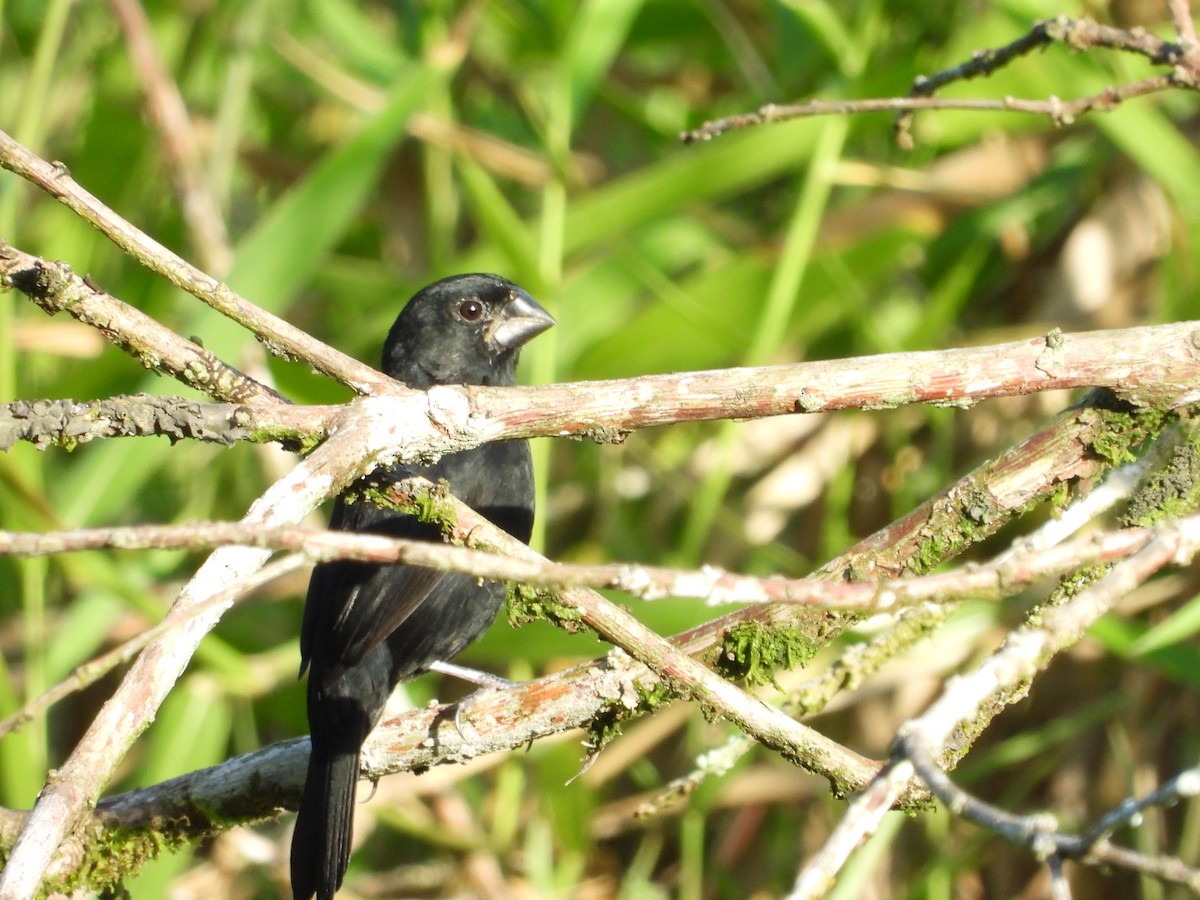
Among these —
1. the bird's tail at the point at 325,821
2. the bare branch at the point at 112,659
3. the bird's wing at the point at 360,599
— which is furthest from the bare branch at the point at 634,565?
the bird's wing at the point at 360,599

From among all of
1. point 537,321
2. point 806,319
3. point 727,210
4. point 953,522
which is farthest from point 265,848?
point 953,522

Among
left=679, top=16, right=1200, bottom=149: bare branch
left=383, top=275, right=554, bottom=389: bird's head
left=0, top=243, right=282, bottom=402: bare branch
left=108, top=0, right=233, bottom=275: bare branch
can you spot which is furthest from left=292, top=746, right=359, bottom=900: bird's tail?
left=108, top=0, right=233, bottom=275: bare branch

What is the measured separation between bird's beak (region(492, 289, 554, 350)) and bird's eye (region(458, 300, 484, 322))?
0.05 meters

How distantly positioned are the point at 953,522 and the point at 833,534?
8.01 ft

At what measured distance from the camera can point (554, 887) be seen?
402 centimetres

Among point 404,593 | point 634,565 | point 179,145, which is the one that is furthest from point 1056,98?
point 179,145

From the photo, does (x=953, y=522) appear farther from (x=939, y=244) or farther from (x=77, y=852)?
(x=939, y=244)

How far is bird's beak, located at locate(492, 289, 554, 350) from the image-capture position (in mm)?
3330

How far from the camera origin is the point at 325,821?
2627 mm

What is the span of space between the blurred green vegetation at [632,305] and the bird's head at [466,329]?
23 centimetres

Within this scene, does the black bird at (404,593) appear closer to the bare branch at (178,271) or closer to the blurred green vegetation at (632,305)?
the blurred green vegetation at (632,305)

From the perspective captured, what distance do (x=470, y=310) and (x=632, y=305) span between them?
122 cm

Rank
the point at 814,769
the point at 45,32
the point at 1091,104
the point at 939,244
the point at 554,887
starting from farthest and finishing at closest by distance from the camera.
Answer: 1. the point at 939,244
2. the point at 554,887
3. the point at 45,32
4. the point at 1091,104
5. the point at 814,769

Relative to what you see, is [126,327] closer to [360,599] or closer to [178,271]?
[178,271]
